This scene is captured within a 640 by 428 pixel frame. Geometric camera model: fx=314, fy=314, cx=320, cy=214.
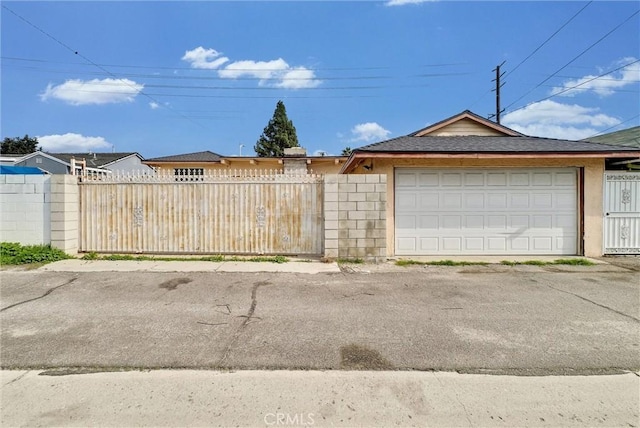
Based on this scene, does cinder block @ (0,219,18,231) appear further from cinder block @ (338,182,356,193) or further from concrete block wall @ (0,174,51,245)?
cinder block @ (338,182,356,193)

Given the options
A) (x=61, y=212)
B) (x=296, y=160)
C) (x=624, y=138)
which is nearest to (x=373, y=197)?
(x=61, y=212)

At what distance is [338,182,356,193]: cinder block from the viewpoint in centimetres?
753

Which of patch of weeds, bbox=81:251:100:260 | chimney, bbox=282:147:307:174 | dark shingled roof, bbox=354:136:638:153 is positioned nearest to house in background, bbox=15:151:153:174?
chimney, bbox=282:147:307:174

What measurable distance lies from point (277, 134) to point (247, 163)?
20.4 m

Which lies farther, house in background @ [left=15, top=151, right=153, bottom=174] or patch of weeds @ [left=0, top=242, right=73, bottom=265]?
house in background @ [left=15, top=151, right=153, bottom=174]

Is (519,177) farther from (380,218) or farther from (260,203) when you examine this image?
(260,203)

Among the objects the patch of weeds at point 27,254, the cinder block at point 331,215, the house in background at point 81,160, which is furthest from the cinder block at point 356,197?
the house in background at point 81,160

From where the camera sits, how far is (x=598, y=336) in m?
3.66

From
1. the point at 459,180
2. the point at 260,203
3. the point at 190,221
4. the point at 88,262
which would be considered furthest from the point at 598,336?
the point at 88,262

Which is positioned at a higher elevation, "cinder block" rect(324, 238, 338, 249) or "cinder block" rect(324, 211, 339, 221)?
"cinder block" rect(324, 211, 339, 221)

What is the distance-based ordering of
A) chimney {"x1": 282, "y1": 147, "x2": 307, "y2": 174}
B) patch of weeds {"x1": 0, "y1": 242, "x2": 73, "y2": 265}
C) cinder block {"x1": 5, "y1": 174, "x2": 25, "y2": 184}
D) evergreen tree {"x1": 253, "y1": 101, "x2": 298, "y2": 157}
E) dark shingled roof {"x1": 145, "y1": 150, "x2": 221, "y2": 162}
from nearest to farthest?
patch of weeds {"x1": 0, "y1": 242, "x2": 73, "y2": 265}, cinder block {"x1": 5, "y1": 174, "x2": 25, "y2": 184}, chimney {"x1": 282, "y1": 147, "x2": 307, "y2": 174}, dark shingled roof {"x1": 145, "y1": 150, "x2": 221, "y2": 162}, evergreen tree {"x1": 253, "y1": 101, "x2": 298, "y2": 157}

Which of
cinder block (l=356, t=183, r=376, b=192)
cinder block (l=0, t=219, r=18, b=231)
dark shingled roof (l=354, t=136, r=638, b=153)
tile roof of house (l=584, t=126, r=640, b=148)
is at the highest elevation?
tile roof of house (l=584, t=126, r=640, b=148)

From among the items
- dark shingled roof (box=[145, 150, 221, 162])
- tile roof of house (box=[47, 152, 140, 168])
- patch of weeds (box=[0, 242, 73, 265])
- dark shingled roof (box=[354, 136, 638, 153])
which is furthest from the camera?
tile roof of house (box=[47, 152, 140, 168])

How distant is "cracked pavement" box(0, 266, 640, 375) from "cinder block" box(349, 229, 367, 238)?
4.80 feet
